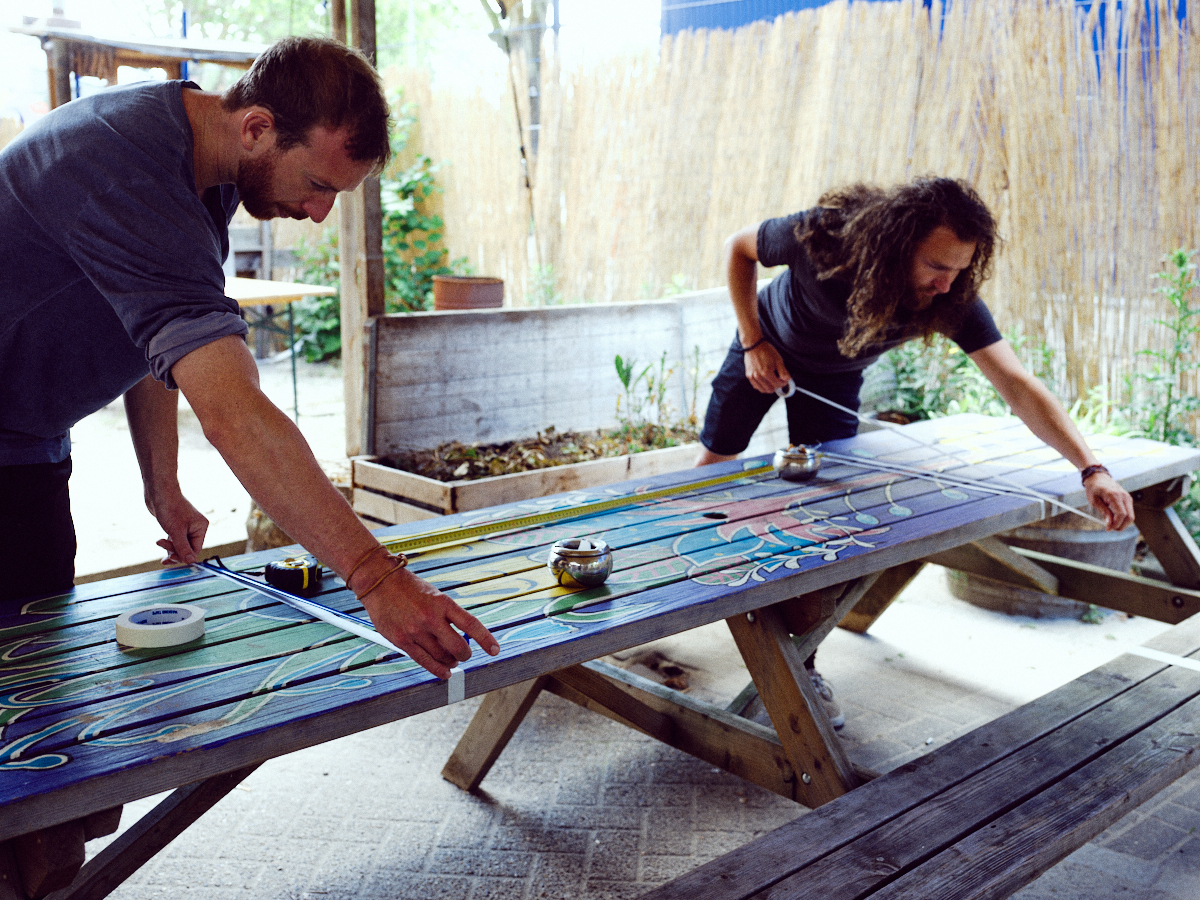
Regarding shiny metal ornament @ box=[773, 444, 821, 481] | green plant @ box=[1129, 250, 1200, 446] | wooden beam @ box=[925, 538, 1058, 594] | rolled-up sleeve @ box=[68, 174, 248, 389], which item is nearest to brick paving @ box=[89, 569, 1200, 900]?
wooden beam @ box=[925, 538, 1058, 594]

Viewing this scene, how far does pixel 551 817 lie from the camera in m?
2.94

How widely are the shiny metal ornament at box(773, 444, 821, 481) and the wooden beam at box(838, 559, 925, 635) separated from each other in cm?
81

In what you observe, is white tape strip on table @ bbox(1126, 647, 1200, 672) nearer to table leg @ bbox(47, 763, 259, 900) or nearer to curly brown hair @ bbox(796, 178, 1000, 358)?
curly brown hair @ bbox(796, 178, 1000, 358)

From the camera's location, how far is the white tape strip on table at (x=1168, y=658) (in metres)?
2.77

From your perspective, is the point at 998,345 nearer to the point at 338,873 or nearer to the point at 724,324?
the point at 338,873

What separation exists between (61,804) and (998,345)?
290cm

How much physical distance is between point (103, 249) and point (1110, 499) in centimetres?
271

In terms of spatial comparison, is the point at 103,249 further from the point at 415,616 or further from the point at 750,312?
the point at 750,312

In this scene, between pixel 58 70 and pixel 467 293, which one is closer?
pixel 467 293

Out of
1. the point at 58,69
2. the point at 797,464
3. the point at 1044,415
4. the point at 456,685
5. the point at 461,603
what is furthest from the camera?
the point at 58,69

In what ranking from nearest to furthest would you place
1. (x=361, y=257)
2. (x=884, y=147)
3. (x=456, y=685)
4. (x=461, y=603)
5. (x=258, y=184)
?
1. (x=456, y=685)
2. (x=258, y=184)
3. (x=461, y=603)
4. (x=361, y=257)
5. (x=884, y=147)

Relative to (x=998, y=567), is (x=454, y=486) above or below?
above

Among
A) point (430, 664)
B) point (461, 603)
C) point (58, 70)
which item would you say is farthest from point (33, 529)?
point (58, 70)

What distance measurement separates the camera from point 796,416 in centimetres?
374
